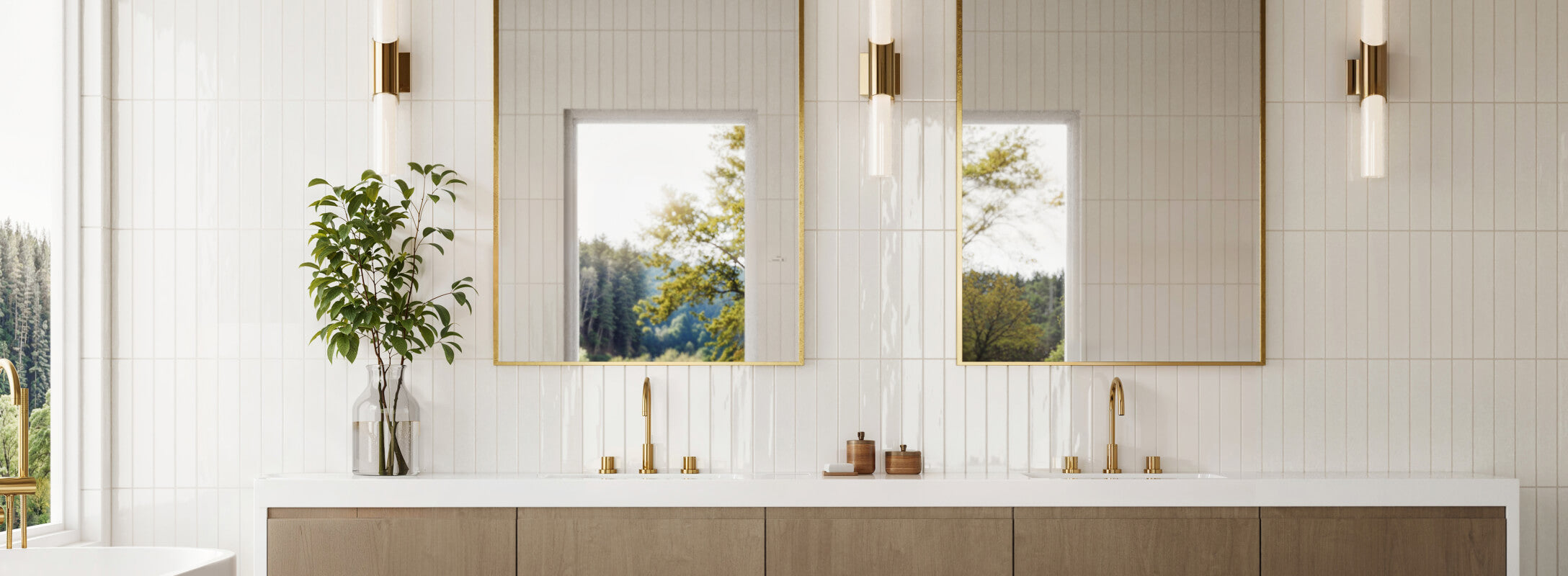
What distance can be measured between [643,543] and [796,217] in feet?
3.09

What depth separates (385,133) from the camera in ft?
9.02

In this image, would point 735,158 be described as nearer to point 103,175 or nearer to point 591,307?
point 591,307

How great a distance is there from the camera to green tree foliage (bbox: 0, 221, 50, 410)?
2594mm

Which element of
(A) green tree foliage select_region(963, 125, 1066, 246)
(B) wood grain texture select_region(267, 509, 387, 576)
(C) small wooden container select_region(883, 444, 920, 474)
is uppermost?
(A) green tree foliage select_region(963, 125, 1066, 246)

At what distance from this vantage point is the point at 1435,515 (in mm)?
2604

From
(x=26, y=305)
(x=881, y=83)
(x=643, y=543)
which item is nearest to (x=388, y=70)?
(x=26, y=305)

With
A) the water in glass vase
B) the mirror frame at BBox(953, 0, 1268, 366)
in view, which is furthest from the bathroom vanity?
the mirror frame at BBox(953, 0, 1268, 366)

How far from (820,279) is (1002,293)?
1.63 ft

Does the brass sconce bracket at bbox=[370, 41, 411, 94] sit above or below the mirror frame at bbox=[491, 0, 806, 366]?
above

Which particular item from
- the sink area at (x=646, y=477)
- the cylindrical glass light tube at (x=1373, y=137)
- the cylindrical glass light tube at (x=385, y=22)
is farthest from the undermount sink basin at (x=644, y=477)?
the cylindrical glass light tube at (x=1373, y=137)

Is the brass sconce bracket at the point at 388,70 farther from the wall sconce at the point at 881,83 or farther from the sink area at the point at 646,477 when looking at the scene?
the wall sconce at the point at 881,83

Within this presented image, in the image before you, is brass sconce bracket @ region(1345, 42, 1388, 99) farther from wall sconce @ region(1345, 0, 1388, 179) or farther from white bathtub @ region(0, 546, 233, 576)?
white bathtub @ region(0, 546, 233, 576)

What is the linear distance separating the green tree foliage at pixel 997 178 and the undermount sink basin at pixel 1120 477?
2.14ft

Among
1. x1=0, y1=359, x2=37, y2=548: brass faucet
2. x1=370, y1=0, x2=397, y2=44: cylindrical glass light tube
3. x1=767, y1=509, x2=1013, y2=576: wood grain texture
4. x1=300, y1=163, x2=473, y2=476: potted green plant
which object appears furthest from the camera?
x1=370, y1=0, x2=397, y2=44: cylindrical glass light tube
